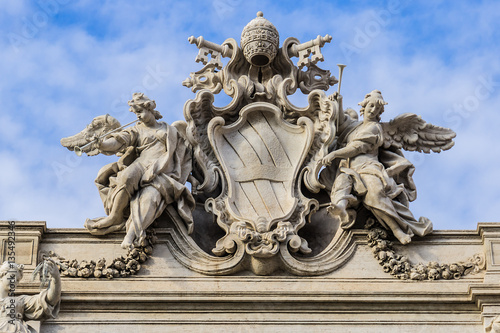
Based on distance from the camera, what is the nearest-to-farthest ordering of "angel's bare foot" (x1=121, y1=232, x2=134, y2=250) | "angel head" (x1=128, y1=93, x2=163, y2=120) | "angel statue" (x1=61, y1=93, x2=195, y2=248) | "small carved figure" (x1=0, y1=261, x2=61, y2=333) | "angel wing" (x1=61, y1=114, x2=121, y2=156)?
"small carved figure" (x1=0, y1=261, x2=61, y2=333), "angel's bare foot" (x1=121, y1=232, x2=134, y2=250), "angel statue" (x1=61, y1=93, x2=195, y2=248), "angel head" (x1=128, y1=93, x2=163, y2=120), "angel wing" (x1=61, y1=114, x2=121, y2=156)

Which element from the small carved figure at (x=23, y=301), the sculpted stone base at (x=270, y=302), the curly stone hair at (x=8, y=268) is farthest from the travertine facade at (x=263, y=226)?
the curly stone hair at (x=8, y=268)

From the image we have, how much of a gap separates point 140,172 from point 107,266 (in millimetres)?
1245

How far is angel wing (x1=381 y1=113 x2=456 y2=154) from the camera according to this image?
2445 centimetres

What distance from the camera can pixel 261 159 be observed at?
24188mm

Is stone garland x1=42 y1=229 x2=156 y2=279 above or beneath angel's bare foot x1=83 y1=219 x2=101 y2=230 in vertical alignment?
beneath

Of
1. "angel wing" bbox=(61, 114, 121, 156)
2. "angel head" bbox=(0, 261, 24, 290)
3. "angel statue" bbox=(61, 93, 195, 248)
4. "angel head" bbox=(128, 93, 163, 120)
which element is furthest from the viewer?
"angel wing" bbox=(61, 114, 121, 156)

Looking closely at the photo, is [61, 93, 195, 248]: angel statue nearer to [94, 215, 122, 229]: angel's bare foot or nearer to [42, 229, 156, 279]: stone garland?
[94, 215, 122, 229]: angel's bare foot

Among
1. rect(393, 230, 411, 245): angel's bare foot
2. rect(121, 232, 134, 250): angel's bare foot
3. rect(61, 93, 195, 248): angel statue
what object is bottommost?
rect(121, 232, 134, 250): angel's bare foot

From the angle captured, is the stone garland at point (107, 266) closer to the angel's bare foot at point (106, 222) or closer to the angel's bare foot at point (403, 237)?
the angel's bare foot at point (106, 222)

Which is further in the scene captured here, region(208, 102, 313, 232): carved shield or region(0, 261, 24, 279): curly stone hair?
region(208, 102, 313, 232): carved shield

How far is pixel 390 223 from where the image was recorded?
2345 centimetres

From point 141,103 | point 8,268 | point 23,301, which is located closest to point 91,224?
point 8,268

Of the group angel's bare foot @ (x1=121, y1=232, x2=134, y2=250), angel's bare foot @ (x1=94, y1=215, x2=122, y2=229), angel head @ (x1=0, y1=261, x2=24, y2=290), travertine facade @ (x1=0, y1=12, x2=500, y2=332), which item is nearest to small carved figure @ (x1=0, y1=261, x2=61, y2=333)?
angel head @ (x1=0, y1=261, x2=24, y2=290)

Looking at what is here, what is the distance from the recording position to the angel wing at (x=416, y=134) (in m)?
24.5
